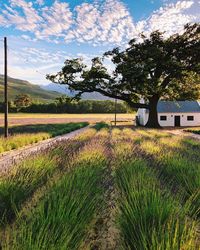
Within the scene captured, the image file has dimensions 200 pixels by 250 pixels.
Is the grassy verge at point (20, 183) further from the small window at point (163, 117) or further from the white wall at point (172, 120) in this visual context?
the small window at point (163, 117)

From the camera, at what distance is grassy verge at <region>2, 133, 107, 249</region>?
2900 mm

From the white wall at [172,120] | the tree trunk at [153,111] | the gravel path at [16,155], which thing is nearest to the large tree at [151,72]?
the tree trunk at [153,111]

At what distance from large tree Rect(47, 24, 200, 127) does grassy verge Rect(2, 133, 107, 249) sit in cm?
3648

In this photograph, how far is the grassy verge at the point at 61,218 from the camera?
2900 mm

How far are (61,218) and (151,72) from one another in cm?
4239

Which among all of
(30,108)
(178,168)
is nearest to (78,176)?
(178,168)

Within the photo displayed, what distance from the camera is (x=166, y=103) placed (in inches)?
2445

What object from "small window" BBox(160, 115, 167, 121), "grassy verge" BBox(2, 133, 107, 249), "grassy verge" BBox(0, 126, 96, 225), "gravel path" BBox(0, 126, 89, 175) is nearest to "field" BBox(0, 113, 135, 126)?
"small window" BBox(160, 115, 167, 121)

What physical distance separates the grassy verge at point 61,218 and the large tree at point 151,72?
36483mm

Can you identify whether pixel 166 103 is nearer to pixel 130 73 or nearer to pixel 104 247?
pixel 130 73

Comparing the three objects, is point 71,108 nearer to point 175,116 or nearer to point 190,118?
point 175,116

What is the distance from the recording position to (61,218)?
351 cm

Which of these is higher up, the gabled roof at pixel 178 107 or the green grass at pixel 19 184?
the gabled roof at pixel 178 107

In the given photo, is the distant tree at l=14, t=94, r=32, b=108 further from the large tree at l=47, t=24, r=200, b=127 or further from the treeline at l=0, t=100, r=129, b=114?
the large tree at l=47, t=24, r=200, b=127
